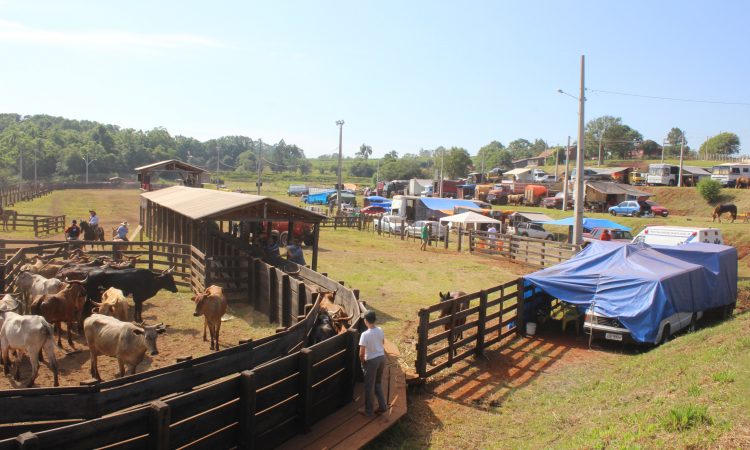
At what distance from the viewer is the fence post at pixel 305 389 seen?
642 cm

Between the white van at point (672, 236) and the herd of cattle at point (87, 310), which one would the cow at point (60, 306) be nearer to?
the herd of cattle at point (87, 310)

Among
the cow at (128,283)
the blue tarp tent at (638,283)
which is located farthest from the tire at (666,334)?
the cow at (128,283)

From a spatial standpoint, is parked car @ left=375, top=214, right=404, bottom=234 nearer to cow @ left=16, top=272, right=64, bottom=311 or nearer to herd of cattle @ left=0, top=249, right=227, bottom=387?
herd of cattle @ left=0, top=249, right=227, bottom=387

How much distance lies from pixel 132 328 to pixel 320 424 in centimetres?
365

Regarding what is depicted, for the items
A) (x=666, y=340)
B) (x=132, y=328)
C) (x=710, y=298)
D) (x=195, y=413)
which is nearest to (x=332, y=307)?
(x=132, y=328)

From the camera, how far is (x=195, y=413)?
17.0ft

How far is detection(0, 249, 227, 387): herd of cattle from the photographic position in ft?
28.2

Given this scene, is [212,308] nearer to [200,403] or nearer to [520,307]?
[200,403]

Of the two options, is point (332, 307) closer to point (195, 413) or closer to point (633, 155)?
point (195, 413)

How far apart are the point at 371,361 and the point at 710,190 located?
49.6 metres

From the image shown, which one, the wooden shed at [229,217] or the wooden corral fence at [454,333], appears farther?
the wooden shed at [229,217]

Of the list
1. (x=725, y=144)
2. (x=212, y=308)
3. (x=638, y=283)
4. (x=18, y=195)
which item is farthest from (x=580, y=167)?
(x=725, y=144)

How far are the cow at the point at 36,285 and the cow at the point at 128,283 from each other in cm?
90

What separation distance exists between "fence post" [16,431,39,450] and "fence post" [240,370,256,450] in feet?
6.23
